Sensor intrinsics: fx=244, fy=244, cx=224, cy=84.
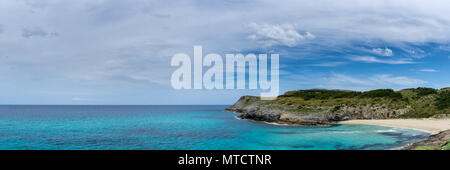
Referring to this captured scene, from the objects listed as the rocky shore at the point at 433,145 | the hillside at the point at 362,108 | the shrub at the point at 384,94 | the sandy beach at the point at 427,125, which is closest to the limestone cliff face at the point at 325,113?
the hillside at the point at 362,108

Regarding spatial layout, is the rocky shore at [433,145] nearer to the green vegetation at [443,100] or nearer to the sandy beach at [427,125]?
the sandy beach at [427,125]

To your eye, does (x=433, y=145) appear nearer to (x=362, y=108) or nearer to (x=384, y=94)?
(x=362, y=108)

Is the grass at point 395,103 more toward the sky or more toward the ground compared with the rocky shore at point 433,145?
more toward the sky

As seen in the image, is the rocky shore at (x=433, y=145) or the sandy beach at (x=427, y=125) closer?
the rocky shore at (x=433, y=145)

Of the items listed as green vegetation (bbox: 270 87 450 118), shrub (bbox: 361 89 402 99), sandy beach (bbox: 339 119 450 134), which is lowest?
sandy beach (bbox: 339 119 450 134)

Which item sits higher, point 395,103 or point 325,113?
point 395,103

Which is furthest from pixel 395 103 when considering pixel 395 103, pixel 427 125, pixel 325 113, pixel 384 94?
pixel 427 125

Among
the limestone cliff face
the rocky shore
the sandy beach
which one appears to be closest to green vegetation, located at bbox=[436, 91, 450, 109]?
the limestone cliff face

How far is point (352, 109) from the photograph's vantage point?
6688 cm

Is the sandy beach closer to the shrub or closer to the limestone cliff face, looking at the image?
the limestone cliff face

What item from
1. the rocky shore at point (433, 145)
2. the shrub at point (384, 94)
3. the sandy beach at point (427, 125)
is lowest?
the sandy beach at point (427, 125)
